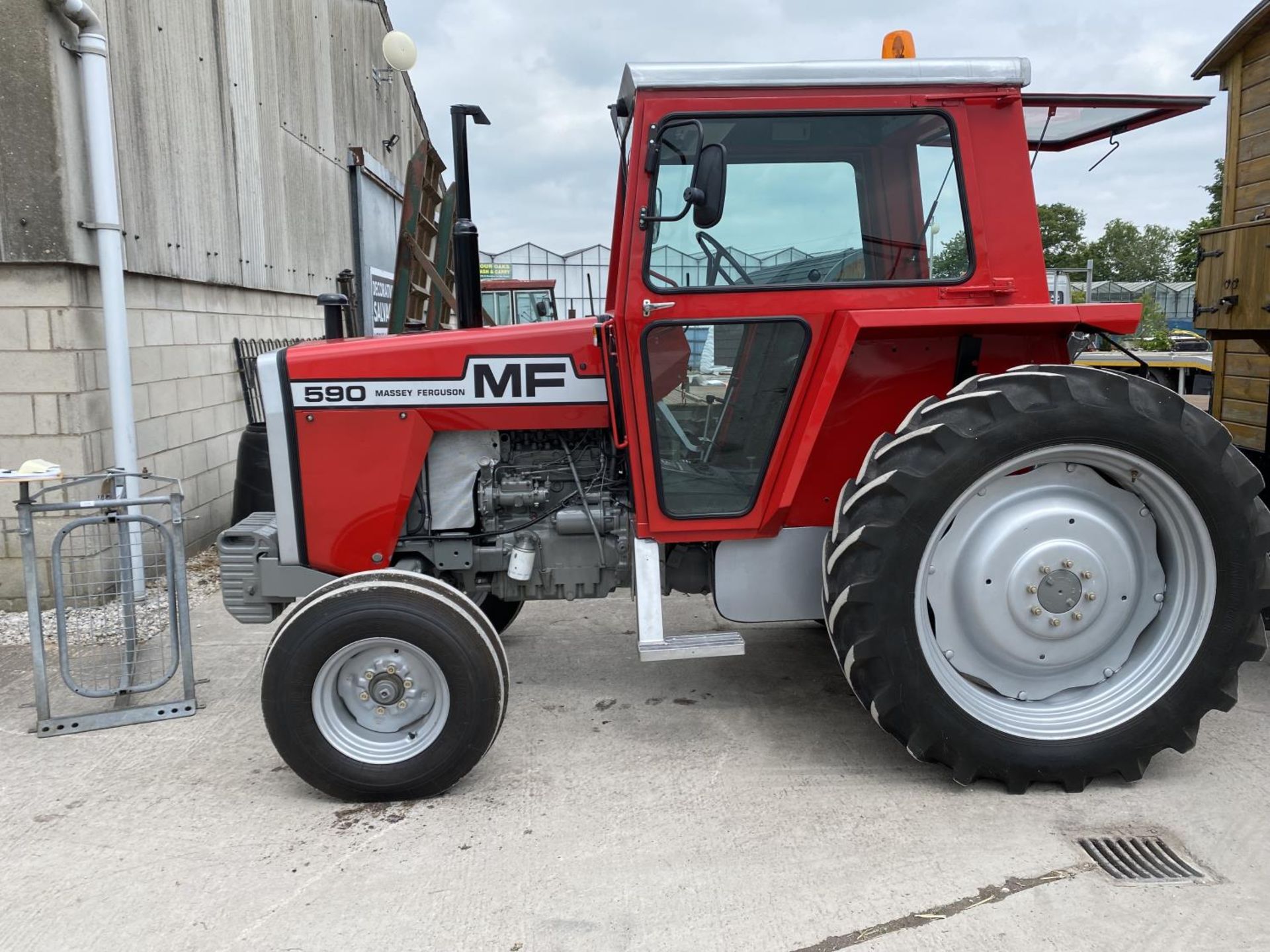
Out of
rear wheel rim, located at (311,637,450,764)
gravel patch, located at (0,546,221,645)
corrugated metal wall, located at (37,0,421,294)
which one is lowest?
gravel patch, located at (0,546,221,645)

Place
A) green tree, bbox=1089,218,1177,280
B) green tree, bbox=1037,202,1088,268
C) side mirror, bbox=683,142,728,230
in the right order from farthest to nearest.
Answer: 1. green tree, bbox=1089,218,1177,280
2. green tree, bbox=1037,202,1088,268
3. side mirror, bbox=683,142,728,230

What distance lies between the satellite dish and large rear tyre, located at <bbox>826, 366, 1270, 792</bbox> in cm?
715

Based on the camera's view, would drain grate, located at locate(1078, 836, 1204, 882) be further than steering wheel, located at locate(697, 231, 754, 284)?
No

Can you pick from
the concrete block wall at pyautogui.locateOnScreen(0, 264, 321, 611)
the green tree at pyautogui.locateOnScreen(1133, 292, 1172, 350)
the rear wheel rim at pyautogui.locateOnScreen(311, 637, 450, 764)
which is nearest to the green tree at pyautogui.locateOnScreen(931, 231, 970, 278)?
the rear wheel rim at pyautogui.locateOnScreen(311, 637, 450, 764)

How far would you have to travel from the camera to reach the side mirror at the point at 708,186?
2.83 meters

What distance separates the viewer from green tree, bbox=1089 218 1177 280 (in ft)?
199

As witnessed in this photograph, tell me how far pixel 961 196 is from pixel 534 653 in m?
2.73

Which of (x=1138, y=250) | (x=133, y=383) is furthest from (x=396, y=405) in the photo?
(x=1138, y=250)

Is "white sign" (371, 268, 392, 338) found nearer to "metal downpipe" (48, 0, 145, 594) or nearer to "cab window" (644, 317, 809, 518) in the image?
"metal downpipe" (48, 0, 145, 594)

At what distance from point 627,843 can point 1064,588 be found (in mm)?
1605

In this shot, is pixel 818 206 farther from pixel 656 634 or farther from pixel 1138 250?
pixel 1138 250

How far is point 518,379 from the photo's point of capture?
3.51m

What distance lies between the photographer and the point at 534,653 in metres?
4.60

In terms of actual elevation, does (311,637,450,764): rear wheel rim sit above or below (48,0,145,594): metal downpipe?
below
